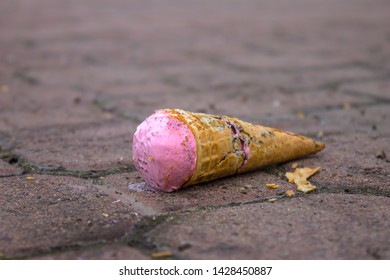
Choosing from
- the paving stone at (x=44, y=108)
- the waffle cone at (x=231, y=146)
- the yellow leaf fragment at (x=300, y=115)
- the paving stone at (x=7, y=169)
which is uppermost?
the waffle cone at (x=231, y=146)

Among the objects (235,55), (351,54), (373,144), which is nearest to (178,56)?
(235,55)

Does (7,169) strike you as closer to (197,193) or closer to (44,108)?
(197,193)

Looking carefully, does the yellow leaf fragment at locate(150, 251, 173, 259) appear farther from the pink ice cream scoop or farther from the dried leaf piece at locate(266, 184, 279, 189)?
the dried leaf piece at locate(266, 184, 279, 189)

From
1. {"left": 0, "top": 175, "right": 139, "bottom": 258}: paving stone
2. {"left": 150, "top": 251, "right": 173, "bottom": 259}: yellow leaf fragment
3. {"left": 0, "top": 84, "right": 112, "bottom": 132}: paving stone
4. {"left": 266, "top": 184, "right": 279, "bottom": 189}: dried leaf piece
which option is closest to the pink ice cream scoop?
{"left": 0, "top": 175, "right": 139, "bottom": 258}: paving stone

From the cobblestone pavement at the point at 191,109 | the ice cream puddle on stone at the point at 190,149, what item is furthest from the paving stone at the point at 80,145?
the ice cream puddle on stone at the point at 190,149

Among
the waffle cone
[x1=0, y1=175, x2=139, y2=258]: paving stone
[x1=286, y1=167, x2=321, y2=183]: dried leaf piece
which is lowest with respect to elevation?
[x1=0, y1=175, x2=139, y2=258]: paving stone

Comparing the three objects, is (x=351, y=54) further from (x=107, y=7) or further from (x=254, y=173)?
(x=107, y=7)

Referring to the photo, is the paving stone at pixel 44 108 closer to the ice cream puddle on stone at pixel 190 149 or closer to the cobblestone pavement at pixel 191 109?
the cobblestone pavement at pixel 191 109
